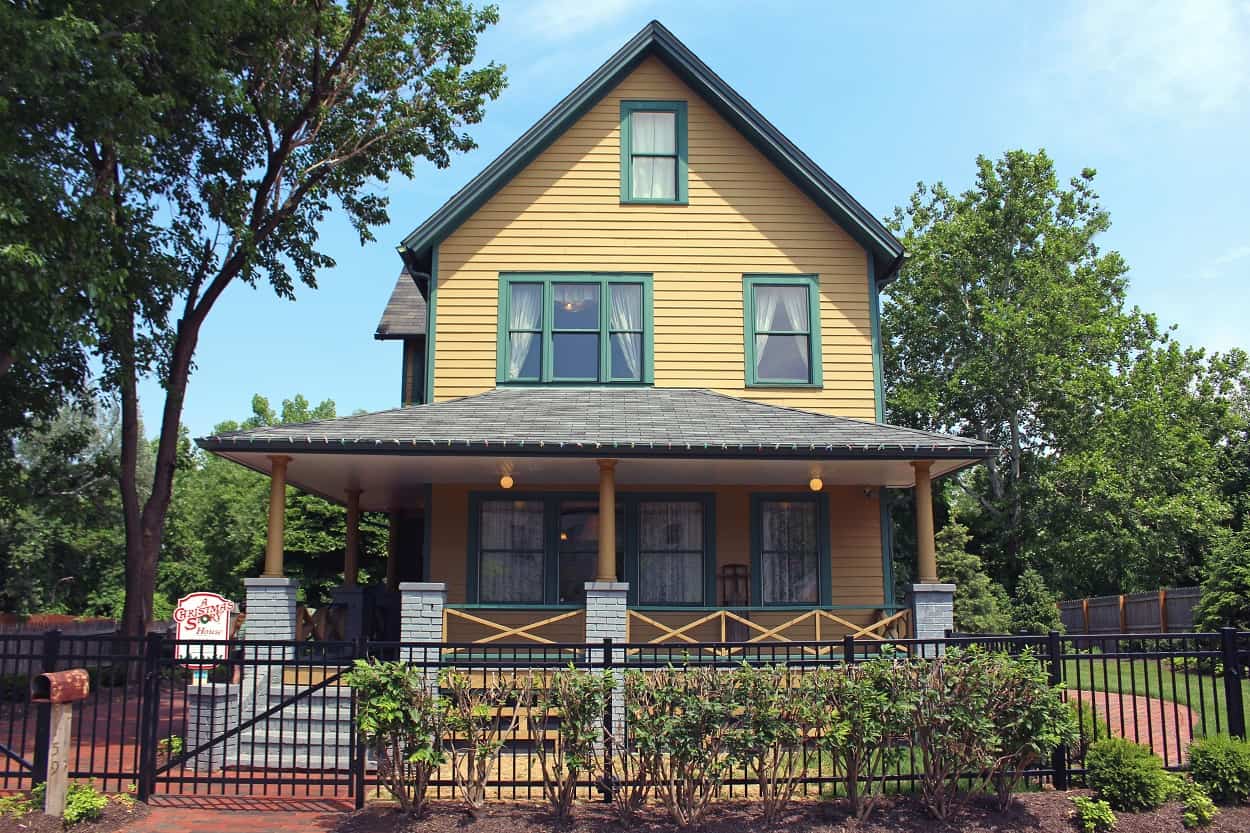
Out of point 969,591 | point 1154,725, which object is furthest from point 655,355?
point 969,591

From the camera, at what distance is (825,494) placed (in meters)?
14.9

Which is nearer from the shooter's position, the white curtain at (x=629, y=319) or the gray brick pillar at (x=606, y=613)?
the gray brick pillar at (x=606, y=613)

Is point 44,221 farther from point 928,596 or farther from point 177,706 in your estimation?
Result: point 928,596

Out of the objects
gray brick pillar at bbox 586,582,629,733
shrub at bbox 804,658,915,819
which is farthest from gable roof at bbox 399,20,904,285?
shrub at bbox 804,658,915,819

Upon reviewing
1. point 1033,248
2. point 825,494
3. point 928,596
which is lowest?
point 928,596

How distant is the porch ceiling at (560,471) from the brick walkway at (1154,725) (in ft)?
11.9

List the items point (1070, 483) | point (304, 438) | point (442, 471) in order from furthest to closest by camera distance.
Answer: point (1070, 483) → point (442, 471) → point (304, 438)

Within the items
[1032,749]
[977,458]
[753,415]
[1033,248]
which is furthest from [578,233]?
[1033,248]

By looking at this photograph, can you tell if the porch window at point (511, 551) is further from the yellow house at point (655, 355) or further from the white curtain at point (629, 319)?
the white curtain at point (629, 319)

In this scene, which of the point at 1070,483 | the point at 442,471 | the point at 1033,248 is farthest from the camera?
the point at 1033,248

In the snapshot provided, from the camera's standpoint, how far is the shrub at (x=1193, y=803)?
852cm

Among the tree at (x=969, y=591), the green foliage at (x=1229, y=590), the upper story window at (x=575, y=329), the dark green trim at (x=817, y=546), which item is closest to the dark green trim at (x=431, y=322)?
the upper story window at (x=575, y=329)

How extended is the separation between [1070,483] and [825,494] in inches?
810

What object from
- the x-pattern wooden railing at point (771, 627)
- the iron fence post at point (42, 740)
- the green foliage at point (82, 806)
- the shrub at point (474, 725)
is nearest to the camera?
the green foliage at point (82, 806)
